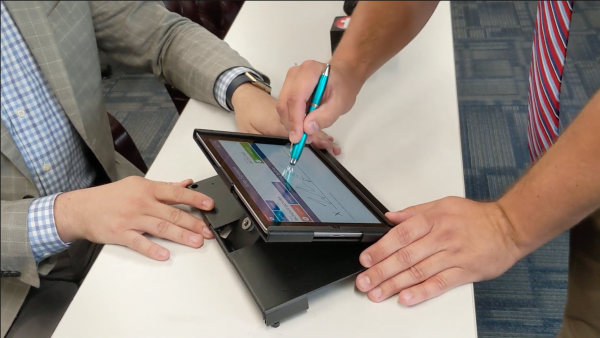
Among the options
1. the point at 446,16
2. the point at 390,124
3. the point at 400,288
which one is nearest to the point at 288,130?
the point at 390,124

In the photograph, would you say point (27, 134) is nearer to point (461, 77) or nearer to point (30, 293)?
point (30, 293)

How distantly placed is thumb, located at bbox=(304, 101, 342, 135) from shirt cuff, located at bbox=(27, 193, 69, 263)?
453 mm

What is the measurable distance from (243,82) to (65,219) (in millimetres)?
425

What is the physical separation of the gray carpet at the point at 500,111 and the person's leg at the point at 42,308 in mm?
295

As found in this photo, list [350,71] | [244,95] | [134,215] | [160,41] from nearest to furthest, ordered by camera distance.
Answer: [134,215]
[350,71]
[244,95]
[160,41]

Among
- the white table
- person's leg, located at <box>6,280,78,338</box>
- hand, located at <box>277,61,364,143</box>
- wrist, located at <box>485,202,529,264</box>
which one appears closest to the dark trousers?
Result: person's leg, located at <box>6,280,78,338</box>

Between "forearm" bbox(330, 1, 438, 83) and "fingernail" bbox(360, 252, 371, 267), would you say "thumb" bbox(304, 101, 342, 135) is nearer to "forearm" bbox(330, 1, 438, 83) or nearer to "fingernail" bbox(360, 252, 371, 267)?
"forearm" bbox(330, 1, 438, 83)

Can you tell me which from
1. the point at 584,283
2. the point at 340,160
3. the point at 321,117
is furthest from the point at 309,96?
the point at 584,283

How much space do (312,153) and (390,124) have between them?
0.72 ft

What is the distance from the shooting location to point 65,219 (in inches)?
31.1

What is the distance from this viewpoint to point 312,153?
0.78 meters

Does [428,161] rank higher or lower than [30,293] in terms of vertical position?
higher

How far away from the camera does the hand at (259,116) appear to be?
2.82ft
